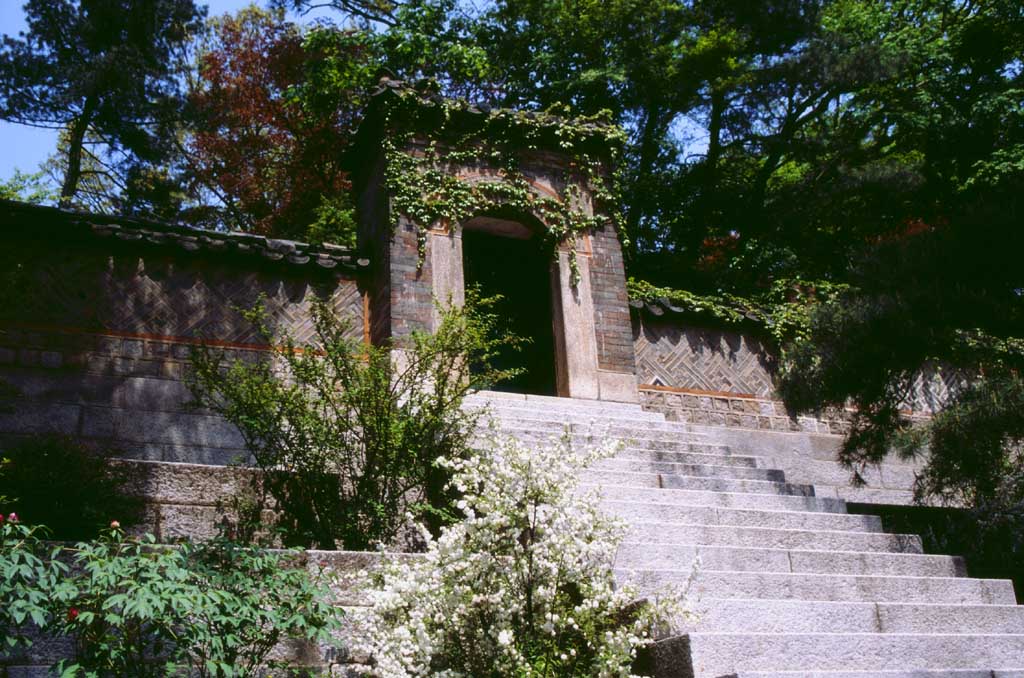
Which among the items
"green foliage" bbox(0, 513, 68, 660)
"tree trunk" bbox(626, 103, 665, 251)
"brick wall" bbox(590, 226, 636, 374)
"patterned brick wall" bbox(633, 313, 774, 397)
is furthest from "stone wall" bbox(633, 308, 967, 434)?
"green foliage" bbox(0, 513, 68, 660)

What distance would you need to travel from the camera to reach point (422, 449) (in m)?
6.39

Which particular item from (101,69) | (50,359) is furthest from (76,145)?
(50,359)

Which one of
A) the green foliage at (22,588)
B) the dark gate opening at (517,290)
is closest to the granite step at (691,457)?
the dark gate opening at (517,290)

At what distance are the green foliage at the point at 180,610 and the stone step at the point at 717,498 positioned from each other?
2576 millimetres

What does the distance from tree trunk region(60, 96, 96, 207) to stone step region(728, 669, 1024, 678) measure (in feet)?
49.0

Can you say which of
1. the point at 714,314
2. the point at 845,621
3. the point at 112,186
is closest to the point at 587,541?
the point at 845,621

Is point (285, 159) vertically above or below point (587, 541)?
above

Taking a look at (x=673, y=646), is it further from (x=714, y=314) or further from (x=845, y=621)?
(x=714, y=314)

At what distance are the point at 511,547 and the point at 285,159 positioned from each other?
15394 mm

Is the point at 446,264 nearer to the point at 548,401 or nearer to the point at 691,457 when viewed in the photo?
the point at 548,401

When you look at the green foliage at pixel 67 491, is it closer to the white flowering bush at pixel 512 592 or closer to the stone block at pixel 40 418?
the white flowering bush at pixel 512 592

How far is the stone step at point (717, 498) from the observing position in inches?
263

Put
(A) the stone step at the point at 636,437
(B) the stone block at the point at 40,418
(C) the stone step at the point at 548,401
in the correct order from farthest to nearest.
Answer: (C) the stone step at the point at 548,401 → (B) the stone block at the point at 40,418 → (A) the stone step at the point at 636,437

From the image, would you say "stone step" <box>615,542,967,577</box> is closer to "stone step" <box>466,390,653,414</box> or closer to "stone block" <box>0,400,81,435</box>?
"stone step" <box>466,390,653,414</box>
